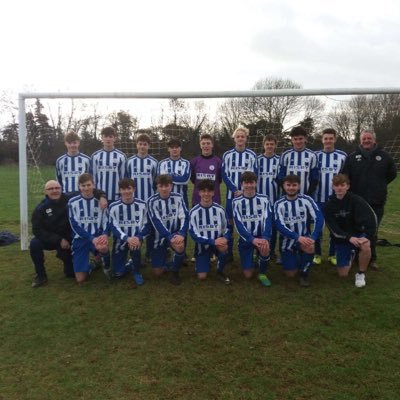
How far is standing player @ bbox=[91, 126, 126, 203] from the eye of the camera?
5.12 meters

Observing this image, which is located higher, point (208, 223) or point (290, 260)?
point (208, 223)

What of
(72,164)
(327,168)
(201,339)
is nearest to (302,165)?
(327,168)

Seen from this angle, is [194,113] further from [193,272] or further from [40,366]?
[40,366]

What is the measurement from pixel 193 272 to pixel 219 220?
739 millimetres

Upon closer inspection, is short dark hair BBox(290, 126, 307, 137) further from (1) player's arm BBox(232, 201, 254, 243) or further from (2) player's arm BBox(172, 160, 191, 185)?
(2) player's arm BBox(172, 160, 191, 185)

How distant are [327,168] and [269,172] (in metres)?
0.69

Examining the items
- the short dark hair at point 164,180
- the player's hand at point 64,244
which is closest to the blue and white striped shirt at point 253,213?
the short dark hair at point 164,180

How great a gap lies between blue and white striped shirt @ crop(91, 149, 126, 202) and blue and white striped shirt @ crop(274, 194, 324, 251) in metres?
2.05

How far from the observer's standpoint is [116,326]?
3.46 meters

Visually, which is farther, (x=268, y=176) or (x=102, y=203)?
(x=268, y=176)

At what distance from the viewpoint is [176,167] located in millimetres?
5023

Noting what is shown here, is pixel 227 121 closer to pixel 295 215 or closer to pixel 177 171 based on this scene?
pixel 177 171

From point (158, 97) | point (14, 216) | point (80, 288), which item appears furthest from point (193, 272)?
point (14, 216)

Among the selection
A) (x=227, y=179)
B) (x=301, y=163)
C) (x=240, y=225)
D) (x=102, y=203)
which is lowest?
(x=240, y=225)
